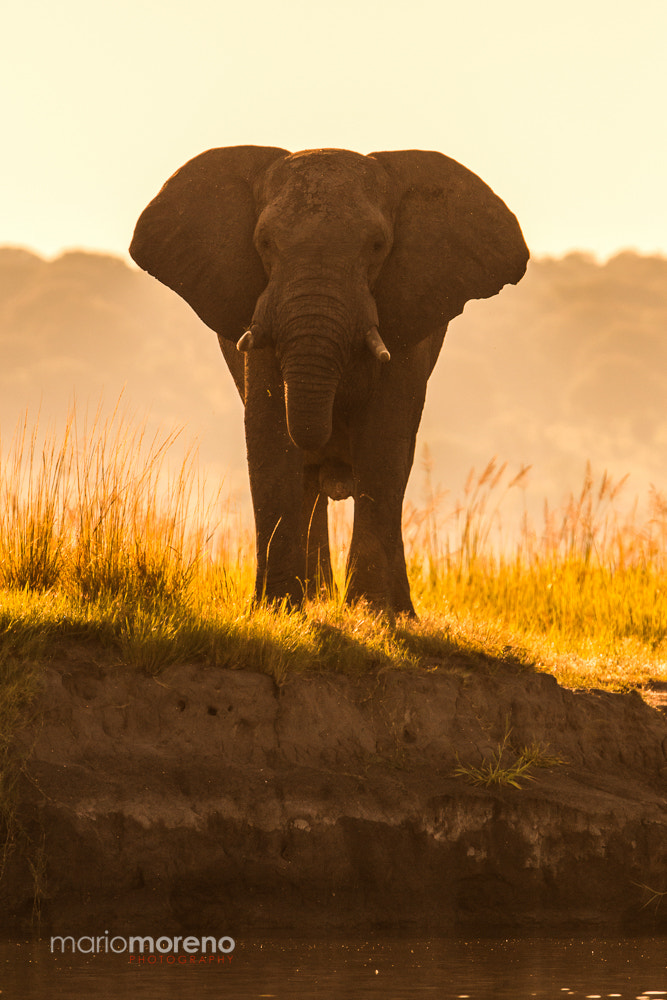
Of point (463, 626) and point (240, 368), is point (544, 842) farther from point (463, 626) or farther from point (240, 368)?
point (240, 368)

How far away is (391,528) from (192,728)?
98.5 inches

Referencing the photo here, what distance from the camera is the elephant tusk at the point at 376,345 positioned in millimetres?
8195

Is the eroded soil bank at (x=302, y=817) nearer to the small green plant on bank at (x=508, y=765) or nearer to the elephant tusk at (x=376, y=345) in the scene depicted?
the small green plant on bank at (x=508, y=765)

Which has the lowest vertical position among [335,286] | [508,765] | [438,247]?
[508,765]

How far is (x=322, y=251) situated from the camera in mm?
8258

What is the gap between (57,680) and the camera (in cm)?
A: 716

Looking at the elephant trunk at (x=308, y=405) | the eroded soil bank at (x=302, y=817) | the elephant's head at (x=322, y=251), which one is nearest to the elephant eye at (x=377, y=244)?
the elephant's head at (x=322, y=251)

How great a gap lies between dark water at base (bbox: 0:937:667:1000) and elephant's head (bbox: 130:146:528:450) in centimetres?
300

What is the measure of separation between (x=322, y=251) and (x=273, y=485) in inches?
57.2

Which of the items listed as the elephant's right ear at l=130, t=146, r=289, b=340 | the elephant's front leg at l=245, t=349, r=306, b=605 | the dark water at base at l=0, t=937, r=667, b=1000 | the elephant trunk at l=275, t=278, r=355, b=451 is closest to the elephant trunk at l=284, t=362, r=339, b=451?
the elephant trunk at l=275, t=278, r=355, b=451

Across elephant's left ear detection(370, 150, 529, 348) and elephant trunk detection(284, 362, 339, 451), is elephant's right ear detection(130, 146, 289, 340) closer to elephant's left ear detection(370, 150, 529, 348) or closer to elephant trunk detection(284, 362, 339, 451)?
elephant's left ear detection(370, 150, 529, 348)

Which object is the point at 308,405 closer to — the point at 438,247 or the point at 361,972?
the point at 438,247

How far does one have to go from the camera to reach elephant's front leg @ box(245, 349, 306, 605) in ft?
28.9

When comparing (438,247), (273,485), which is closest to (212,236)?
(438,247)
